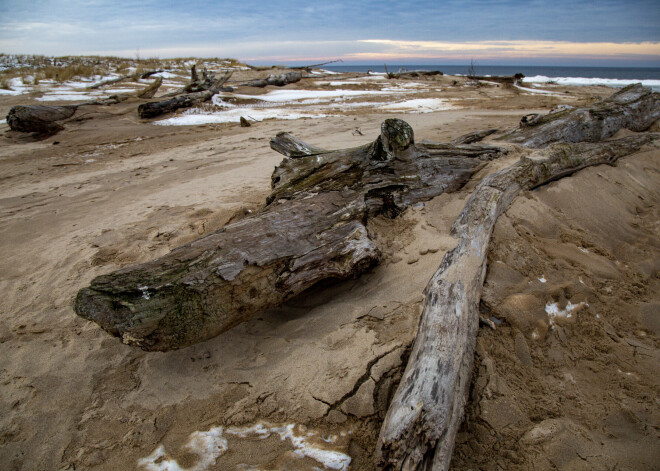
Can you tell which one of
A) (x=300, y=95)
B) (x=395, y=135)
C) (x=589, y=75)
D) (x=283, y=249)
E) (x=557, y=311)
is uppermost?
(x=589, y=75)

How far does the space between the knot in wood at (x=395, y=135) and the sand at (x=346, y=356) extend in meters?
0.58

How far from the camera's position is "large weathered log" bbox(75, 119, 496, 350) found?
6.20 ft

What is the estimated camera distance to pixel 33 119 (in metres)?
7.41

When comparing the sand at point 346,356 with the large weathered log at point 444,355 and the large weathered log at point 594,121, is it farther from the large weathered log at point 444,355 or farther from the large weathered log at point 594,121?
the large weathered log at point 594,121

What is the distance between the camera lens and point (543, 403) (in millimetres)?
1763

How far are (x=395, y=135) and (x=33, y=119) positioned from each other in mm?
7894

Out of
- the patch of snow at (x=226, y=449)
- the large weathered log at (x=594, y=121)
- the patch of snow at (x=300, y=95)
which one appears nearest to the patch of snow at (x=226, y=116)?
the patch of snow at (x=300, y=95)

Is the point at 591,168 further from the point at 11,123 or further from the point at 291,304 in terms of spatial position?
the point at 11,123

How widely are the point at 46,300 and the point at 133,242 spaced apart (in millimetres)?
838

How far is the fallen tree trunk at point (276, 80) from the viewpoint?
15.0 metres

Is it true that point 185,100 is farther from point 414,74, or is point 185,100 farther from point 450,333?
point 414,74

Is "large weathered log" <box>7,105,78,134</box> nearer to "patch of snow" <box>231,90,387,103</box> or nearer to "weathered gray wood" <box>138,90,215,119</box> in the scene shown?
"weathered gray wood" <box>138,90,215,119</box>

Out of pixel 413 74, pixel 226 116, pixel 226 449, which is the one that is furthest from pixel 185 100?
pixel 413 74

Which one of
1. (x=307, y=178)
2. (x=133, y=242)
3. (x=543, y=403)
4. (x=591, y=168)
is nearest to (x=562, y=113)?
(x=591, y=168)
